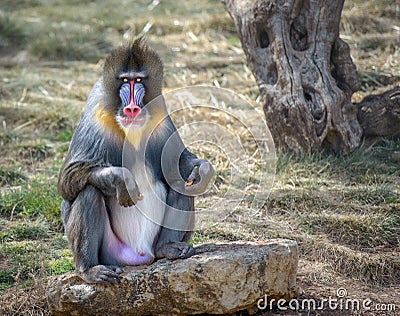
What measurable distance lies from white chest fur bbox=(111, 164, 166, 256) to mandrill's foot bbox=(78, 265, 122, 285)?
0.27 metres

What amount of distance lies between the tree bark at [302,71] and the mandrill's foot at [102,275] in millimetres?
3021

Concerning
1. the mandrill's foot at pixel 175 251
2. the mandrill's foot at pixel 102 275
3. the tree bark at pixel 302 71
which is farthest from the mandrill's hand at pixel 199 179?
the tree bark at pixel 302 71

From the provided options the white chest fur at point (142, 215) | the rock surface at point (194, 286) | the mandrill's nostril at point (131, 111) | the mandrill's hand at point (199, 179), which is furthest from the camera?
the white chest fur at point (142, 215)

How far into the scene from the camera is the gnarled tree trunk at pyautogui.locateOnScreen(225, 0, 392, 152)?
22.2 feet

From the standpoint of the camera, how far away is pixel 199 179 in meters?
4.45

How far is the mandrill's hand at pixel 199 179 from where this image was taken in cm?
442

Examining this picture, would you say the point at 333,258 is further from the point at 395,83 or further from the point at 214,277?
the point at 395,83

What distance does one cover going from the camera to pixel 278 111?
6840 mm

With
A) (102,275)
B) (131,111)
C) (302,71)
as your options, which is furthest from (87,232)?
(302,71)

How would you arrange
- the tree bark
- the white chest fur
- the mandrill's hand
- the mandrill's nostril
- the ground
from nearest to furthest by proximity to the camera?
the mandrill's nostril < the mandrill's hand < the white chest fur < the ground < the tree bark

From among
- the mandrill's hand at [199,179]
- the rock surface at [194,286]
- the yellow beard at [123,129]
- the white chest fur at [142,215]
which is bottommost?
the rock surface at [194,286]

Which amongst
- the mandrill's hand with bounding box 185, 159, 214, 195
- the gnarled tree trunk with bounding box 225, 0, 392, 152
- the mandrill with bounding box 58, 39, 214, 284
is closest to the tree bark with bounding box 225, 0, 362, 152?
the gnarled tree trunk with bounding box 225, 0, 392, 152

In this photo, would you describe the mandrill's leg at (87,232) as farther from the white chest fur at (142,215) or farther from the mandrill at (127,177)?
the white chest fur at (142,215)

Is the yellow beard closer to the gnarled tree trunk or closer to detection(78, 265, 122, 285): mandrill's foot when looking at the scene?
detection(78, 265, 122, 285): mandrill's foot
